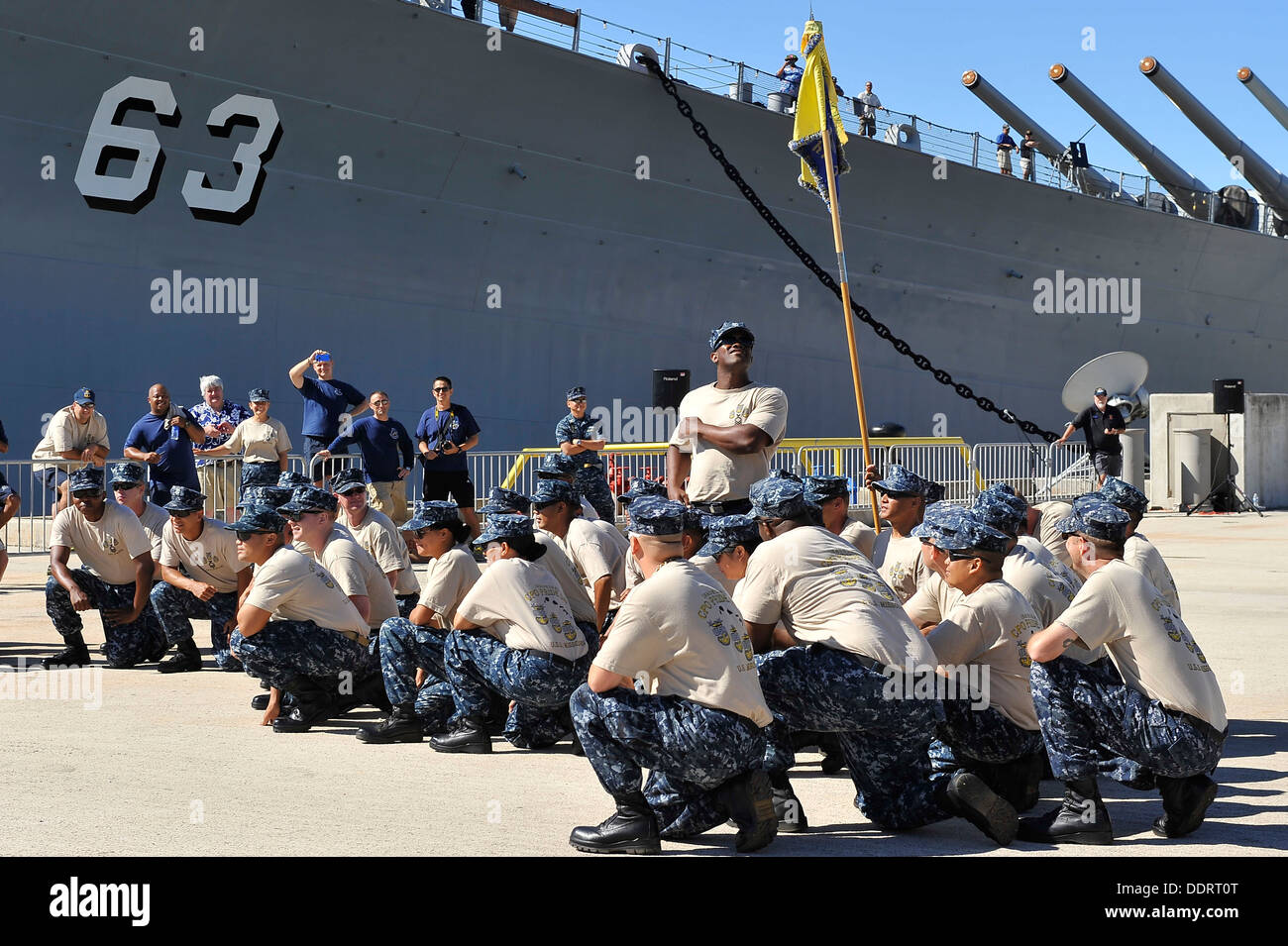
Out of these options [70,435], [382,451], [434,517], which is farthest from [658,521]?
[70,435]

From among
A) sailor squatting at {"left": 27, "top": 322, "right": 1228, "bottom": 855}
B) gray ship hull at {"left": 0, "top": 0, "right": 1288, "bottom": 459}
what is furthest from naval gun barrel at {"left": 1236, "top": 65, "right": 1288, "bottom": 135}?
sailor squatting at {"left": 27, "top": 322, "right": 1228, "bottom": 855}

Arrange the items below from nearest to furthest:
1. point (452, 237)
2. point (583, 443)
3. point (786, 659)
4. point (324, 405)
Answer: point (786, 659) < point (583, 443) < point (324, 405) < point (452, 237)

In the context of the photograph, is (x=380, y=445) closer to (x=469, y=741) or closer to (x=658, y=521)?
(x=469, y=741)

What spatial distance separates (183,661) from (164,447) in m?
3.32

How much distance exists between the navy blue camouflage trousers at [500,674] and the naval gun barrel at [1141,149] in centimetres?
2934

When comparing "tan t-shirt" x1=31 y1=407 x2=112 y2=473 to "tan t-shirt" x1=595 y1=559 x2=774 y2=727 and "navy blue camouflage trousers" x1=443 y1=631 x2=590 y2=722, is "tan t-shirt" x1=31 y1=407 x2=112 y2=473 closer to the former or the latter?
"navy blue camouflage trousers" x1=443 y1=631 x2=590 y2=722

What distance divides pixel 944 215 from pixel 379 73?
12.6 metres

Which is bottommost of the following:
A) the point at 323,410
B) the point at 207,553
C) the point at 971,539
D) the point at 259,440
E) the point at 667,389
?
the point at 207,553

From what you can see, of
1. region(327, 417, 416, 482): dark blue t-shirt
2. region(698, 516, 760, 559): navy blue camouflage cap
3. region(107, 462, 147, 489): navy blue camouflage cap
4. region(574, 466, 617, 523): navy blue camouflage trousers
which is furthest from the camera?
region(327, 417, 416, 482): dark blue t-shirt

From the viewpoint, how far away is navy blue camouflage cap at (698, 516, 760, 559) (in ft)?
17.9

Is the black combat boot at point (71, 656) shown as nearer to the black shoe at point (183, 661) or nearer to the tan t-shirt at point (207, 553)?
the black shoe at point (183, 661)

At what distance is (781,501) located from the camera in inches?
198

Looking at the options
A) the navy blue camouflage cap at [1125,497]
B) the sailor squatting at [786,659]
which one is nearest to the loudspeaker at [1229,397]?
the sailor squatting at [786,659]

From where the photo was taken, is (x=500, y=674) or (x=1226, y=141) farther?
(x=1226, y=141)
